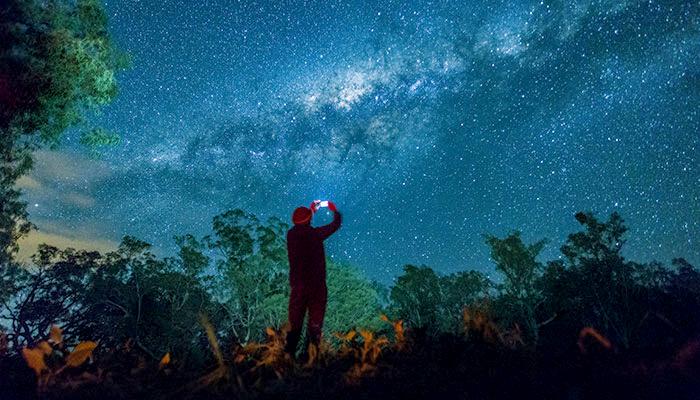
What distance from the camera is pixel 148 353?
2.69 m

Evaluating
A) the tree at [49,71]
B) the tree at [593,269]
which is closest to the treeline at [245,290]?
the tree at [593,269]

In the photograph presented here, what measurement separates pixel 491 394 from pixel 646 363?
0.71m

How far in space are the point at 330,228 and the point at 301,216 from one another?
567 mm

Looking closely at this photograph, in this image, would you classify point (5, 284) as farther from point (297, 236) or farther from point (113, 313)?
point (297, 236)

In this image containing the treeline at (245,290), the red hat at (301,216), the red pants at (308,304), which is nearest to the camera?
the red pants at (308,304)

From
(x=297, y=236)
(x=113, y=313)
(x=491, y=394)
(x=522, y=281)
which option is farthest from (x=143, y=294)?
(x=522, y=281)

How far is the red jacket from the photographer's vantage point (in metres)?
5.72

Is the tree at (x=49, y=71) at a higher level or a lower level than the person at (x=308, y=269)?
higher

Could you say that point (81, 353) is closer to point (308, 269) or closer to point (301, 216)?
point (308, 269)

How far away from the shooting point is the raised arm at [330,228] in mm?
6357

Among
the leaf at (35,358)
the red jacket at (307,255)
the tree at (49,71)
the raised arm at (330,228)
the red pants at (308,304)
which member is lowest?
the leaf at (35,358)

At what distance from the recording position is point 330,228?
650cm

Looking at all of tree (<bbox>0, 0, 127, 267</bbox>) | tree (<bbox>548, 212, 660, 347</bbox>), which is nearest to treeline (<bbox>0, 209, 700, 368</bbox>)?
tree (<bbox>548, 212, 660, 347</bbox>)

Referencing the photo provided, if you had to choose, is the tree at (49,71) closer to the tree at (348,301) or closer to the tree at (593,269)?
the tree at (348,301)
